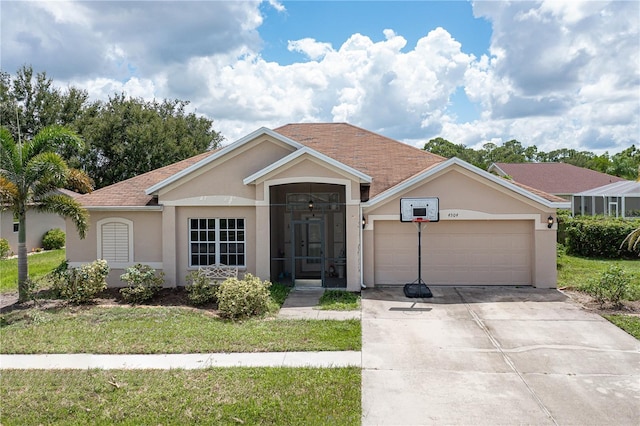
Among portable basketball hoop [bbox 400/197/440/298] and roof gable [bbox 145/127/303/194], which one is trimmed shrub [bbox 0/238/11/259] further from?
portable basketball hoop [bbox 400/197/440/298]

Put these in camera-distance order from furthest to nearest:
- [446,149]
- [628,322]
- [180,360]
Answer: [446,149], [628,322], [180,360]

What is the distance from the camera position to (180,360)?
27.0 ft

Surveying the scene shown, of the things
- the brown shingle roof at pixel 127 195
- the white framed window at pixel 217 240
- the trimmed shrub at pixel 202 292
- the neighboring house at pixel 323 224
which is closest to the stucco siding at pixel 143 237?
the neighboring house at pixel 323 224

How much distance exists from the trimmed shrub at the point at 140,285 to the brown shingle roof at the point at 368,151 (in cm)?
716

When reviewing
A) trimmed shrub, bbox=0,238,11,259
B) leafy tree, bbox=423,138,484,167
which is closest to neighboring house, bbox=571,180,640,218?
trimmed shrub, bbox=0,238,11,259

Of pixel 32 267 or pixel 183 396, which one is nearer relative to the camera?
pixel 183 396

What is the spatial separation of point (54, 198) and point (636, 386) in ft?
45.2

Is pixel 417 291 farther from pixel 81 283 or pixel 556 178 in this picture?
pixel 556 178

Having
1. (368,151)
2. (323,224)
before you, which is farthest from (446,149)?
(323,224)

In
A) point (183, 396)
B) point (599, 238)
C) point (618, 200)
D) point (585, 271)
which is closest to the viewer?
point (183, 396)

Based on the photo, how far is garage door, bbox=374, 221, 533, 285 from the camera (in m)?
14.2

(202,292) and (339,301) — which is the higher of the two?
(202,292)

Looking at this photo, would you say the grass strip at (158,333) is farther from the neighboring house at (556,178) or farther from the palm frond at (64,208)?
the neighboring house at (556,178)

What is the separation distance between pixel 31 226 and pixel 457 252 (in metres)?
23.5
